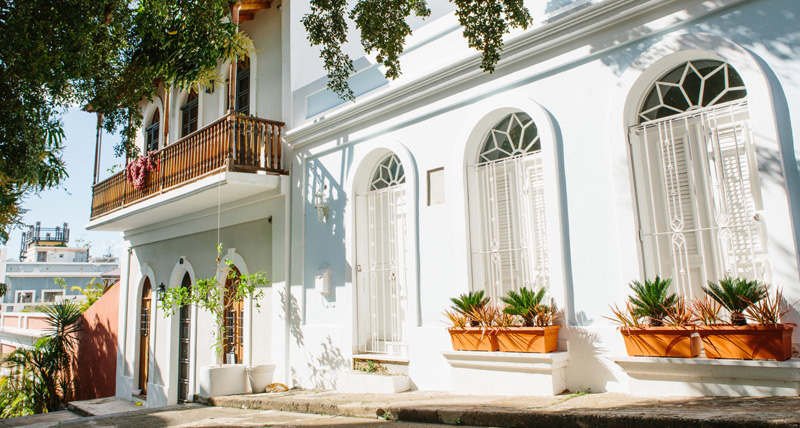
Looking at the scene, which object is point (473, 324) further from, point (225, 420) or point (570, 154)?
point (225, 420)

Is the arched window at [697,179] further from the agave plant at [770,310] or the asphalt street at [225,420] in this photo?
the asphalt street at [225,420]

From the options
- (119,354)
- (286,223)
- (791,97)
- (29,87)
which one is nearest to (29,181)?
(29,87)

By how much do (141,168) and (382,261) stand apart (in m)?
6.51

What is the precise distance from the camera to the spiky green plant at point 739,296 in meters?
4.46

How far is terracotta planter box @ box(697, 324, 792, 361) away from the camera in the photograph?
4336mm

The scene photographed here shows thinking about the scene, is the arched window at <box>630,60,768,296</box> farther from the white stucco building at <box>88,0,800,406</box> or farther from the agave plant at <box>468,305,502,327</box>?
the agave plant at <box>468,305,502,327</box>

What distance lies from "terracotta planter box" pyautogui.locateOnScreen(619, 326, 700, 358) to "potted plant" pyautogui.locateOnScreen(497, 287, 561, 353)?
77 centimetres

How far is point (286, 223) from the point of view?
9570 mm

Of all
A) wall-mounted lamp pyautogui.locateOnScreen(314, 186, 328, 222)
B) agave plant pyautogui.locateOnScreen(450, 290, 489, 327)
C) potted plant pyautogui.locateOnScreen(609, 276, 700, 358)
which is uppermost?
wall-mounted lamp pyautogui.locateOnScreen(314, 186, 328, 222)

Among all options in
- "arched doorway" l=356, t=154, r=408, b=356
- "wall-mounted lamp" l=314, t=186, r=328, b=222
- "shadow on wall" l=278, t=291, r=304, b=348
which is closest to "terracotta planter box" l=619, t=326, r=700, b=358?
"arched doorway" l=356, t=154, r=408, b=356

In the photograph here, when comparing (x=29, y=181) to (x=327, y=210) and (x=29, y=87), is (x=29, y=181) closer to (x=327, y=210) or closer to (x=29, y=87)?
(x=29, y=87)

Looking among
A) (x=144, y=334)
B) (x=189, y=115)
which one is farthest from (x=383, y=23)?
(x=144, y=334)

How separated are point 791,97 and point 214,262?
9.65 m

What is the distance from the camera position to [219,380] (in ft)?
28.3
